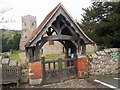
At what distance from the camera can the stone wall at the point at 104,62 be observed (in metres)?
7.71

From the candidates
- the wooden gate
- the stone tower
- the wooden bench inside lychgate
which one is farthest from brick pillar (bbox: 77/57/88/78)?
the stone tower

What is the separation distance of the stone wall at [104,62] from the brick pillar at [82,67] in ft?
2.29

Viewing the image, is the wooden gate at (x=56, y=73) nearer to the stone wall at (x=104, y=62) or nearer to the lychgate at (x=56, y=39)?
the lychgate at (x=56, y=39)

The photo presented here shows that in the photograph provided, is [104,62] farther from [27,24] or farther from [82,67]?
[27,24]

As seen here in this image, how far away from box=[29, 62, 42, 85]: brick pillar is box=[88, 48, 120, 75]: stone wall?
4015 mm

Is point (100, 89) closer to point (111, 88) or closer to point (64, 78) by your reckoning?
point (111, 88)

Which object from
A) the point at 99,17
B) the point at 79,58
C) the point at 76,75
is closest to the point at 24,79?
the point at 76,75

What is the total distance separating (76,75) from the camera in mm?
7168

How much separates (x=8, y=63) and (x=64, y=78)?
3.87 metres

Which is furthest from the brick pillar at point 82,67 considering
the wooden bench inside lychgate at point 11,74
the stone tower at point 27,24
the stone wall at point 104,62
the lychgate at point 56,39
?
the stone tower at point 27,24

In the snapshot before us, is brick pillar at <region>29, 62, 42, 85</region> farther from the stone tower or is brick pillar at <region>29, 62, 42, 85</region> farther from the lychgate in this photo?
the stone tower

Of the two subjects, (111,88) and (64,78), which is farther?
(64,78)

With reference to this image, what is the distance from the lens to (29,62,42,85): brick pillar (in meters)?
5.96

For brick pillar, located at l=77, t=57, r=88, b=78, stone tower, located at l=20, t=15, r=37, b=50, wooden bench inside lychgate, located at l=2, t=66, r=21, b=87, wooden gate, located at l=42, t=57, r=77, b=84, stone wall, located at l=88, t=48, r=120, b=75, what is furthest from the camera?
stone tower, located at l=20, t=15, r=37, b=50
